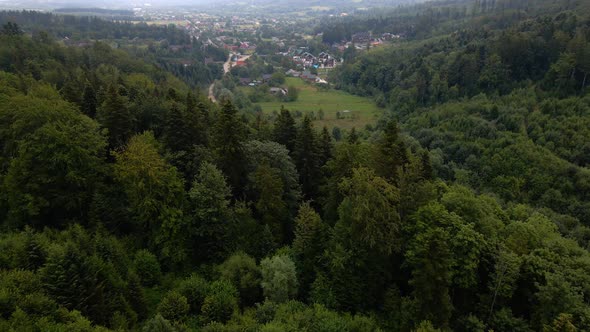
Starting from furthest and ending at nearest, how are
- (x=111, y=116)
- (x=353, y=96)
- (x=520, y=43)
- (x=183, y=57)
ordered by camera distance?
(x=183, y=57) < (x=353, y=96) < (x=520, y=43) < (x=111, y=116)

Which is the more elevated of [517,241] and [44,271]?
[44,271]

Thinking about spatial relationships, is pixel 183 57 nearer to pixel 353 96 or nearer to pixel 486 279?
pixel 353 96

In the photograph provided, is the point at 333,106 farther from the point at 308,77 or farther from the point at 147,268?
the point at 147,268

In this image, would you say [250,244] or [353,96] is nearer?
[250,244]

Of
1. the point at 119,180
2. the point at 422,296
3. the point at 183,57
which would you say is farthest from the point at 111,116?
the point at 183,57

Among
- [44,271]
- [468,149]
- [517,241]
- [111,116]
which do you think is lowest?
[468,149]

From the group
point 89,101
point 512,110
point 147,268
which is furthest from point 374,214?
point 512,110

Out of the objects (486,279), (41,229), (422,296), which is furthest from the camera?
(41,229)
